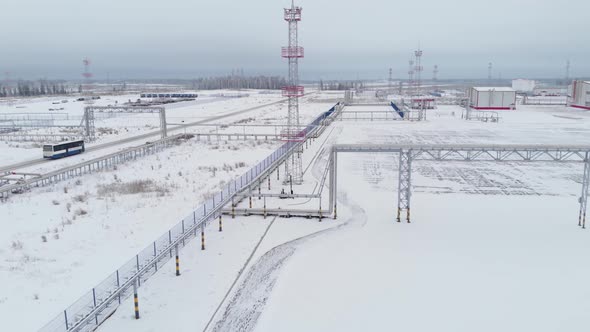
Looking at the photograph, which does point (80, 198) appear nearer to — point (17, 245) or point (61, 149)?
point (17, 245)

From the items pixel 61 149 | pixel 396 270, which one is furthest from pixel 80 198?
pixel 396 270

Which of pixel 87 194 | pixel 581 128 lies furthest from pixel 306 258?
pixel 581 128

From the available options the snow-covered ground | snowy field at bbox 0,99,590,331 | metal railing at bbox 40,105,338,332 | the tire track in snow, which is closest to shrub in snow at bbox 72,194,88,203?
the snow-covered ground

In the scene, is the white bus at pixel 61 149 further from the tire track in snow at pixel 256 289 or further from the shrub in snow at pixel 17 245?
the tire track in snow at pixel 256 289

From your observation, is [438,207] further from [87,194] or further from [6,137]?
[6,137]

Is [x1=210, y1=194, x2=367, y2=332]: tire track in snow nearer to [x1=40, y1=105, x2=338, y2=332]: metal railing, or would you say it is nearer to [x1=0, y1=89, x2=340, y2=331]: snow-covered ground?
[x1=40, y1=105, x2=338, y2=332]: metal railing

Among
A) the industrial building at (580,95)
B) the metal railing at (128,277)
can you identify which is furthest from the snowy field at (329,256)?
the industrial building at (580,95)

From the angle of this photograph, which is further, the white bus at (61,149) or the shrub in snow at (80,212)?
the white bus at (61,149)
